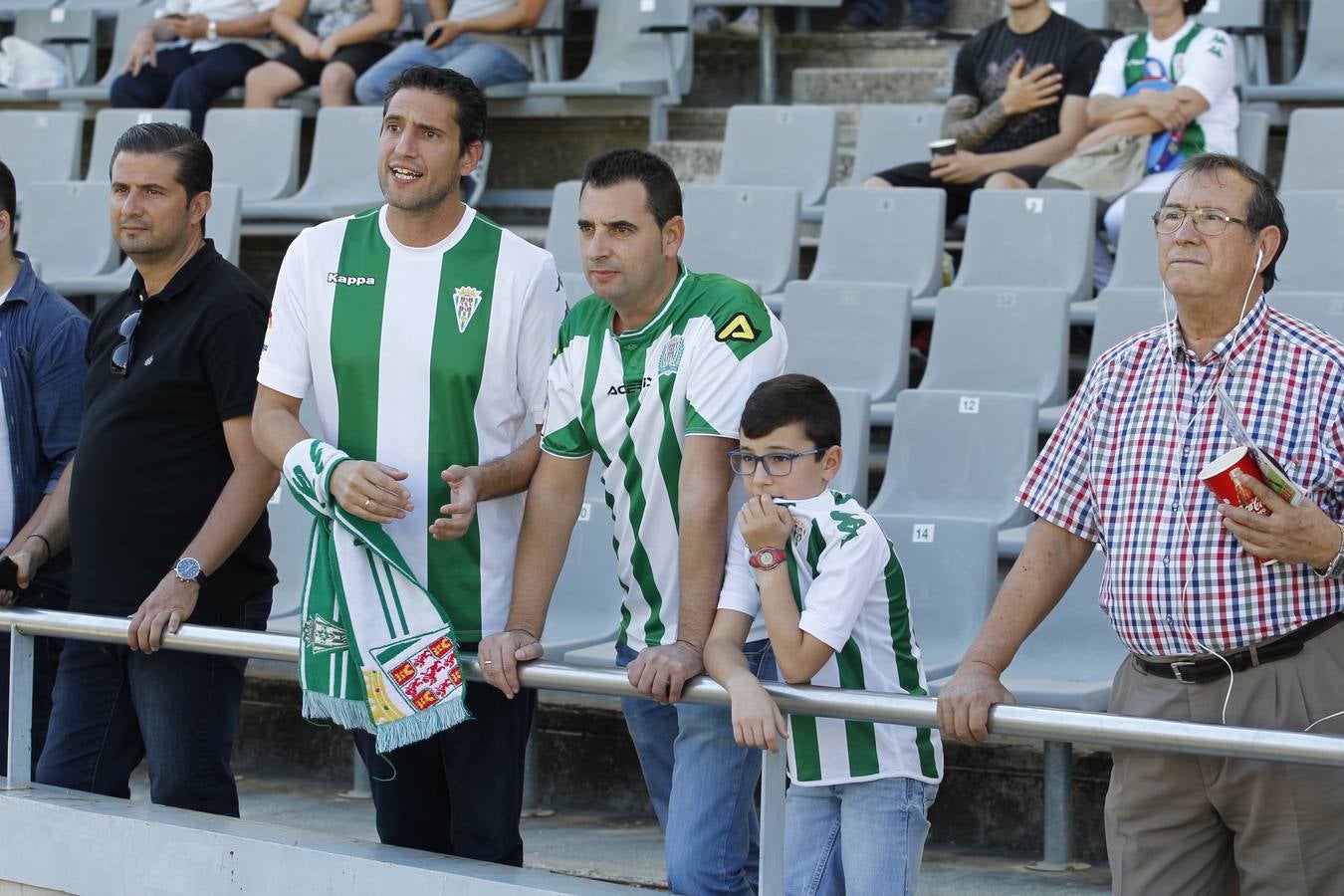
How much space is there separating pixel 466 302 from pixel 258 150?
16.6 ft

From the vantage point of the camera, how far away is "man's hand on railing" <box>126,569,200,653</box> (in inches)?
127

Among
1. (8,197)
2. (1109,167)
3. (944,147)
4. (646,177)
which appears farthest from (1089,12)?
(646,177)

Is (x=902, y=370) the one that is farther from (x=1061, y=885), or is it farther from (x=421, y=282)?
(x=421, y=282)

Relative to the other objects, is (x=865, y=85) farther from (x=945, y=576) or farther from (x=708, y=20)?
(x=945, y=576)

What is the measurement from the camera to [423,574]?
125 inches

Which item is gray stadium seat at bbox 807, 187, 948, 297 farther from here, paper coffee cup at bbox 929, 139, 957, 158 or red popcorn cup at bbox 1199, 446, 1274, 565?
red popcorn cup at bbox 1199, 446, 1274, 565

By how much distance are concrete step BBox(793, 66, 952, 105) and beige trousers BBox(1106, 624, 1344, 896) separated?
590 centimetres

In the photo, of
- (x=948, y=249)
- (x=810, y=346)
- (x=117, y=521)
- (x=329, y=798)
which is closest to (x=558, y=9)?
(x=948, y=249)

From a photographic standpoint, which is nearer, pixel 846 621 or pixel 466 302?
pixel 846 621

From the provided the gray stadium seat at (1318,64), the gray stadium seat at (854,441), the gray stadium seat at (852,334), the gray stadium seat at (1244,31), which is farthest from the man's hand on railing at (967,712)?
the gray stadium seat at (1244,31)

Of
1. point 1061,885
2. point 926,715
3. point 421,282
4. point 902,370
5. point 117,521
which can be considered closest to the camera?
point 926,715

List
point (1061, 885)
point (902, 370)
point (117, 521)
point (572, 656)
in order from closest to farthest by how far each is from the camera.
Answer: point (117, 521), point (1061, 885), point (572, 656), point (902, 370)

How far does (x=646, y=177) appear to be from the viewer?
3021 mm

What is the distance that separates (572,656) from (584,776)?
1.50 feet
